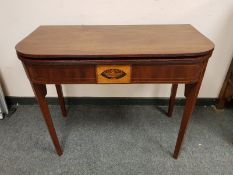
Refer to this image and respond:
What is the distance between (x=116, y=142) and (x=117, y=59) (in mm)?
705

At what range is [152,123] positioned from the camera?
1450mm

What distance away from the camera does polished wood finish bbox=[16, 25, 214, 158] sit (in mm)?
784

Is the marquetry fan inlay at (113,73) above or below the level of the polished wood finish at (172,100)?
above

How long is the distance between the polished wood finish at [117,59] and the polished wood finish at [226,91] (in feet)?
2.16

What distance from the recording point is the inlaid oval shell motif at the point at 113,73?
828 millimetres

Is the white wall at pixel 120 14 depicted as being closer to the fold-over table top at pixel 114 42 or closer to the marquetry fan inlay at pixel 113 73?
the fold-over table top at pixel 114 42

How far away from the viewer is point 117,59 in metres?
0.79

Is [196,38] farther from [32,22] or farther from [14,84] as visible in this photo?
[14,84]

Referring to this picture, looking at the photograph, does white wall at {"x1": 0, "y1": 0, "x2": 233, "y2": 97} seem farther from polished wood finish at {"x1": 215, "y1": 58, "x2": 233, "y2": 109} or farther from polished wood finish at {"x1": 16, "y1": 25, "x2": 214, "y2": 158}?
polished wood finish at {"x1": 16, "y1": 25, "x2": 214, "y2": 158}

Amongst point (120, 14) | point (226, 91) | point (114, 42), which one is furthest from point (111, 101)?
point (226, 91)

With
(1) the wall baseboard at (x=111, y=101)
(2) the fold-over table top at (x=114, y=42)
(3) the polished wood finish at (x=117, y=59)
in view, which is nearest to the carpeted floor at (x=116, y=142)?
(1) the wall baseboard at (x=111, y=101)

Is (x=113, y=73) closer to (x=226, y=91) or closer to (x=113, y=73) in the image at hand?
(x=113, y=73)

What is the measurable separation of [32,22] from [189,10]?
3.31ft

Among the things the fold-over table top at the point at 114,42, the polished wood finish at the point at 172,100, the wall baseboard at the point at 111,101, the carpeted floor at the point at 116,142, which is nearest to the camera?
the fold-over table top at the point at 114,42
